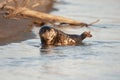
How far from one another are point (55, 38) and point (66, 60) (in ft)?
8.72

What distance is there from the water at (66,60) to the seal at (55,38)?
0.88 feet

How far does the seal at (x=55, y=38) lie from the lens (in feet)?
49.8

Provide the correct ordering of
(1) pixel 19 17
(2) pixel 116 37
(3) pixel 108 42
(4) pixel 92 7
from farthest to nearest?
(4) pixel 92 7 < (1) pixel 19 17 < (2) pixel 116 37 < (3) pixel 108 42

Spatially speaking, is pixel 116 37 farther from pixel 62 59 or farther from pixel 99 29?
pixel 62 59

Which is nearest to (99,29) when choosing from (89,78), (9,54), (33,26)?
(33,26)

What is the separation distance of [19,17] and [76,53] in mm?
5170

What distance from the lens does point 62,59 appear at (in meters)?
13.0

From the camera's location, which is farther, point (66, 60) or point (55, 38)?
point (55, 38)

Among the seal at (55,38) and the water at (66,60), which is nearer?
the water at (66,60)

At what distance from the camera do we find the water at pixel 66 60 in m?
11.0

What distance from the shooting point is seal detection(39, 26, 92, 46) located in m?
15.2

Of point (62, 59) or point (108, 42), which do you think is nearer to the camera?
point (62, 59)

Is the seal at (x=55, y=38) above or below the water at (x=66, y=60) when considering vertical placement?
above

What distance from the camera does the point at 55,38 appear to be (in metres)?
15.4
